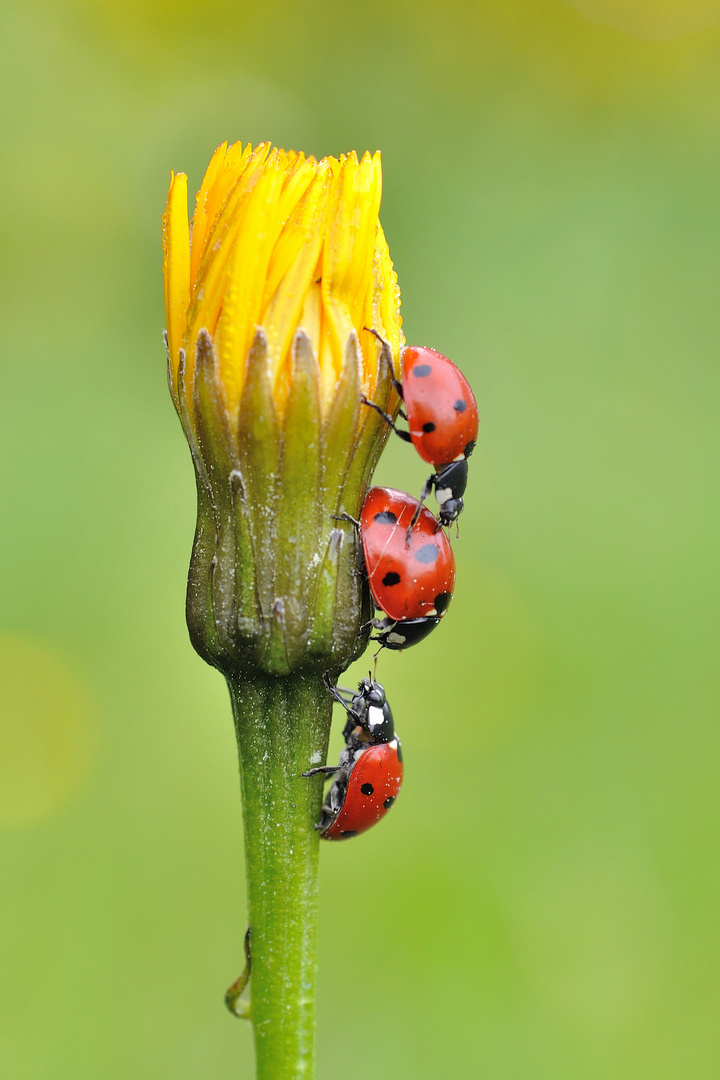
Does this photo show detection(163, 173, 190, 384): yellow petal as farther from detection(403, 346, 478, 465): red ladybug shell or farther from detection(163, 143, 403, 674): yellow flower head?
detection(403, 346, 478, 465): red ladybug shell

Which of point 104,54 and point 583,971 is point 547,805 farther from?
point 104,54

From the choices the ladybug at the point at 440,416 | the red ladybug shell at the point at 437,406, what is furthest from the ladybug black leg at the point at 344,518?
the red ladybug shell at the point at 437,406

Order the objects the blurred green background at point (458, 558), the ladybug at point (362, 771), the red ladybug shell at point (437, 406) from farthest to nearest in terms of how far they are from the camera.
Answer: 1. the blurred green background at point (458, 558)
2. the red ladybug shell at point (437, 406)
3. the ladybug at point (362, 771)

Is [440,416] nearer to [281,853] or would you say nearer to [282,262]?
[282,262]

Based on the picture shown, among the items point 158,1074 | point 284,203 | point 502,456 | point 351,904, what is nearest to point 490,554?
point 502,456

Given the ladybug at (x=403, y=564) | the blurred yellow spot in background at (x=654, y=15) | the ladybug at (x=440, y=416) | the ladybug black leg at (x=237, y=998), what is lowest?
the ladybug black leg at (x=237, y=998)

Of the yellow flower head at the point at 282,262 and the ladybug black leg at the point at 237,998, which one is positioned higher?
the yellow flower head at the point at 282,262

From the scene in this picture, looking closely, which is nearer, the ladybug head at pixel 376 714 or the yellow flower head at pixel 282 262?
the yellow flower head at pixel 282 262

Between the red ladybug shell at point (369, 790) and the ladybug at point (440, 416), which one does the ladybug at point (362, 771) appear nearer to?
the red ladybug shell at point (369, 790)
